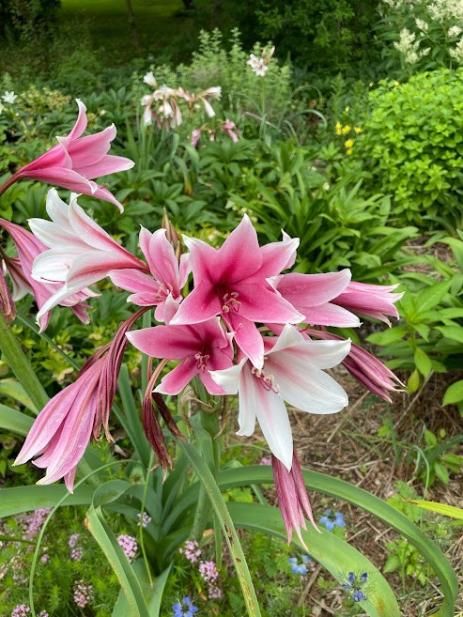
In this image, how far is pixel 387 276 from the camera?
3246 millimetres

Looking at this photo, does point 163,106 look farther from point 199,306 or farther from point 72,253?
point 199,306

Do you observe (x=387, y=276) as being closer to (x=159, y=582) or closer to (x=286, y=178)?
(x=286, y=178)

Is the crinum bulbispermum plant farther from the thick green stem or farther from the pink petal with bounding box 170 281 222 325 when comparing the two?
the thick green stem

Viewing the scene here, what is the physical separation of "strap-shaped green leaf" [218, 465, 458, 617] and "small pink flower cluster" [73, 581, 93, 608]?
647 mm

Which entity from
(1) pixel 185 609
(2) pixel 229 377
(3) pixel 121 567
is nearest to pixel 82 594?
(1) pixel 185 609

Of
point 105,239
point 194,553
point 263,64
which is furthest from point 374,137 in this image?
point 105,239

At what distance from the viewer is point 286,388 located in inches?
35.0

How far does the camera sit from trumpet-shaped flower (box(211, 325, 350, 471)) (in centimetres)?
84

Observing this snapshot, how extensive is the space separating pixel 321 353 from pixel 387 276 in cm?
253

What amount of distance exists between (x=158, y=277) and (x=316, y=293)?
24cm

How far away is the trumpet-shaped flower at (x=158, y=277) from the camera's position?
876 mm

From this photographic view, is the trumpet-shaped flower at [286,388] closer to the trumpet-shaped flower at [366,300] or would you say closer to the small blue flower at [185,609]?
the trumpet-shaped flower at [366,300]

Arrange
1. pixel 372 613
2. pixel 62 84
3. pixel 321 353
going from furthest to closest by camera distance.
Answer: pixel 62 84 < pixel 372 613 < pixel 321 353

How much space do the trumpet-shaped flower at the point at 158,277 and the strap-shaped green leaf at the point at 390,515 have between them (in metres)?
0.66
